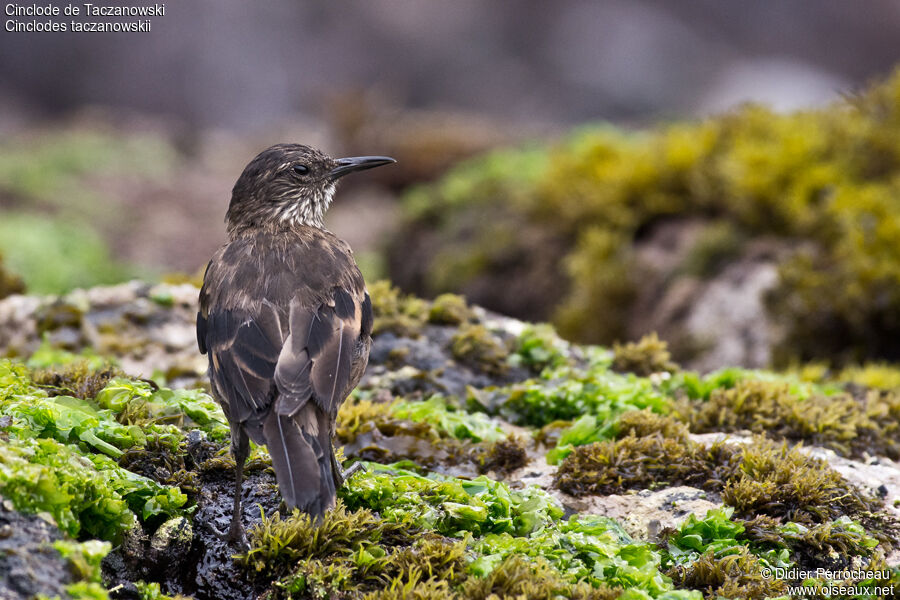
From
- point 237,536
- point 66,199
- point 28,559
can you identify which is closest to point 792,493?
point 237,536

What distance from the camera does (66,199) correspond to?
17406 mm

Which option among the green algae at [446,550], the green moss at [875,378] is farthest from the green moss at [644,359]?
the green algae at [446,550]

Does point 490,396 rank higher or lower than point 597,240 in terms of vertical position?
lower

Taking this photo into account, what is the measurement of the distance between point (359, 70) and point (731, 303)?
21605 mm

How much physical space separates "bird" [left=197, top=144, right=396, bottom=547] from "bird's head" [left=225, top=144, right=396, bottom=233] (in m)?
0.16

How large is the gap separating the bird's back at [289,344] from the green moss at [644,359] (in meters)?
2.96

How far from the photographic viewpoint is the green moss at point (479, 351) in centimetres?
701

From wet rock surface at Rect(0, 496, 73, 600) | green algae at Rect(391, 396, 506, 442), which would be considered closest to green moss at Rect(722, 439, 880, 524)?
green algae at Rect(391, 396, 506, 442)

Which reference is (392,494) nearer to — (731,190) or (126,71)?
(731,190)

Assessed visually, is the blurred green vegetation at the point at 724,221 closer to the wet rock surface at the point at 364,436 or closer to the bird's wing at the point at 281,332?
the wet rock surface at the point at 364,436

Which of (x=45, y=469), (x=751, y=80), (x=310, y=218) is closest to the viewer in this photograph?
(x=45, y=469)

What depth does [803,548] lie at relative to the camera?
440cm

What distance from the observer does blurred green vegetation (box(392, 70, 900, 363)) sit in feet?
30.8

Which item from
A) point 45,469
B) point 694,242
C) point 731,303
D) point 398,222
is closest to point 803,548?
point 45,469
